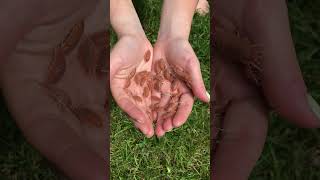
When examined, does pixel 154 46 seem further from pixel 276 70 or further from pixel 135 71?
pixel 276 70

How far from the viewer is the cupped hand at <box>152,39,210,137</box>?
1246 mm

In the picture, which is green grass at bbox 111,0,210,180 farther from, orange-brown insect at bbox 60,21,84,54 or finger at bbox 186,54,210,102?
finger at bbox 186,54,210,102

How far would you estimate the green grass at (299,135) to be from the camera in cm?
149

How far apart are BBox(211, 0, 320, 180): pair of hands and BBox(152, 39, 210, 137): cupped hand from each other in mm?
101

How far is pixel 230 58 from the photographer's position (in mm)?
1370

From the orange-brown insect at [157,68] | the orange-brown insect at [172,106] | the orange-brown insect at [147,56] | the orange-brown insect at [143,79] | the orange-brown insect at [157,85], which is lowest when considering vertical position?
the orange-brown insect at [172,106]

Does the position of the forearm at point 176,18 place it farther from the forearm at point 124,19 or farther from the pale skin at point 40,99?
the pale skin at point 40,99

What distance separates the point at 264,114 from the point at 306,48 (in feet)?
1.11

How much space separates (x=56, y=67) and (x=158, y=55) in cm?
29

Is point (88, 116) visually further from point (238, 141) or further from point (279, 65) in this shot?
point (279, 65)

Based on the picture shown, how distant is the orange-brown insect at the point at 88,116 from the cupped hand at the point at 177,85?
0.60 feet

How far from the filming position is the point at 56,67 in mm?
1429

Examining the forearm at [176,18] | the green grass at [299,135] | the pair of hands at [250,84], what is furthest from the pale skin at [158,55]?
the green grass at [299,135]

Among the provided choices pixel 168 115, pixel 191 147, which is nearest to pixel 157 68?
pixel 168 115
